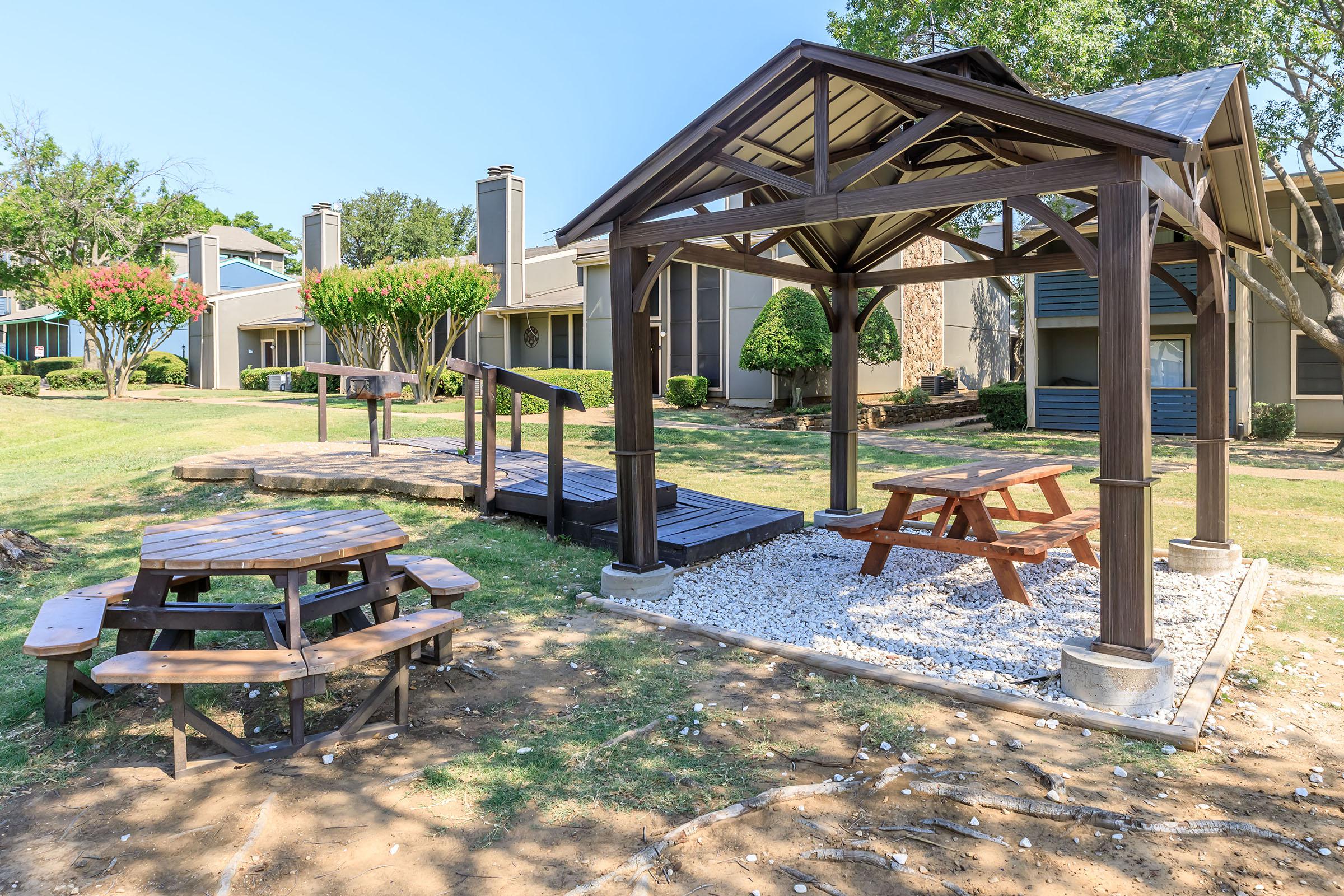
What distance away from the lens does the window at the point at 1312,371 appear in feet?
55.9

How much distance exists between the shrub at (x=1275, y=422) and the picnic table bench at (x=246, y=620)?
1722cm

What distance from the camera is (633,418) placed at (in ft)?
18.9

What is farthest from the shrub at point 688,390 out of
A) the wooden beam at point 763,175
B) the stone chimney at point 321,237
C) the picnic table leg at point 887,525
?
the stone chimney at point 321,237

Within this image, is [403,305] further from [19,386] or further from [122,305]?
[19,386]

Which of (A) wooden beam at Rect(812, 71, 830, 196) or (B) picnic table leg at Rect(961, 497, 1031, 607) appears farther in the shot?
(B) picnic table leg at Rect(961, 497, 1031, 607)

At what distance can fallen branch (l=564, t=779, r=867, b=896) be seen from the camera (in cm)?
268

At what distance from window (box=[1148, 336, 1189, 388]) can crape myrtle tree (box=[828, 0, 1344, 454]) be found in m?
3.61

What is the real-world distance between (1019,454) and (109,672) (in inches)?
522

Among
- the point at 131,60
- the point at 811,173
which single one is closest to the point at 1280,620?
the point at 811,173

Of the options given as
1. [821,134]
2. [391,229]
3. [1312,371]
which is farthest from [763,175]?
[391,229]

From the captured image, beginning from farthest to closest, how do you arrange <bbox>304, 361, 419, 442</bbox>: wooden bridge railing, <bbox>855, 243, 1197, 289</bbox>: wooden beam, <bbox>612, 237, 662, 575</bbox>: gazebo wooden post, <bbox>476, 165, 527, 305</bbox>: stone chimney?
<bbox>476, 165, 527, 305</bbox>: stone chimney, <bbox>304, 361, 419, 442</bbox>: wooden bridge railing, <bbox>855, 243, 1197, 289</bbox>: wooden beam, <bbox>612, 237, 662, 575</bbox>: gazebo wooden post

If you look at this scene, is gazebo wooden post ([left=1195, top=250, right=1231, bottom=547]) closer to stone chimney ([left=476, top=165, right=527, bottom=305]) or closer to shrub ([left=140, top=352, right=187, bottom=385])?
stone chimney ([left=476, top=165, right=527, bottom=305])

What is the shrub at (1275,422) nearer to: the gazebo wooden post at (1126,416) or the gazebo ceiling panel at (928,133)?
the gazebo ceiling panel at (928,133)

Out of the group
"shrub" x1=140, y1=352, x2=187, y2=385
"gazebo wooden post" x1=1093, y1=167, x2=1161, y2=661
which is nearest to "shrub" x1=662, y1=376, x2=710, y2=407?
"gazebo wooden post" x1=1093, y1=167, x2=1161, y2=661
